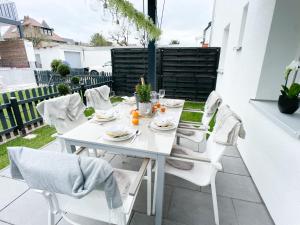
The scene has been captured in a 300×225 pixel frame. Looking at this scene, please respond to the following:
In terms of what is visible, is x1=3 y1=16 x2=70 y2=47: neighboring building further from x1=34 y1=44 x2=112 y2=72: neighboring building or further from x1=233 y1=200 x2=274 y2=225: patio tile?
x1=233 y1=200 x2=274 y2=225: patio tile

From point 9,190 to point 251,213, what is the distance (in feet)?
7.69

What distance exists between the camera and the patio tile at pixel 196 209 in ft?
4.47

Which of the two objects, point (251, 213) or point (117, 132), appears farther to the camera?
point (251, 213)

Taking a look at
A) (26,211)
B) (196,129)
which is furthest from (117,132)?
(26,211)

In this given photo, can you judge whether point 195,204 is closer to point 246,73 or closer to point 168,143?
point 168,143

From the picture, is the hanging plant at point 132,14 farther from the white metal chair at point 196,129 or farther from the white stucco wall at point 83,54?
the white stucco wall at point 83,54

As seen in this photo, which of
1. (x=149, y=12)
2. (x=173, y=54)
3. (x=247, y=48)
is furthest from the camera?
(x=173, y=54)

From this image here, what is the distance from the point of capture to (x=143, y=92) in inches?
67.0

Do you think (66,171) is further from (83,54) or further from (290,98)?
(83,54)

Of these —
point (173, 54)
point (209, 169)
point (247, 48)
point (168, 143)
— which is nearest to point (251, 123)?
point (209, 169)

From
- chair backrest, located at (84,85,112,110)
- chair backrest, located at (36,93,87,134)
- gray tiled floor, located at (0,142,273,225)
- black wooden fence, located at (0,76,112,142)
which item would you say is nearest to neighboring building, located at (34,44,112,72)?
black wooden fence, located at (0,76,112,142)

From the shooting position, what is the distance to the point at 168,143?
123 cm

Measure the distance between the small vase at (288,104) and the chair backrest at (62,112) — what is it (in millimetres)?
2247

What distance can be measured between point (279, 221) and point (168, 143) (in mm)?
1072
